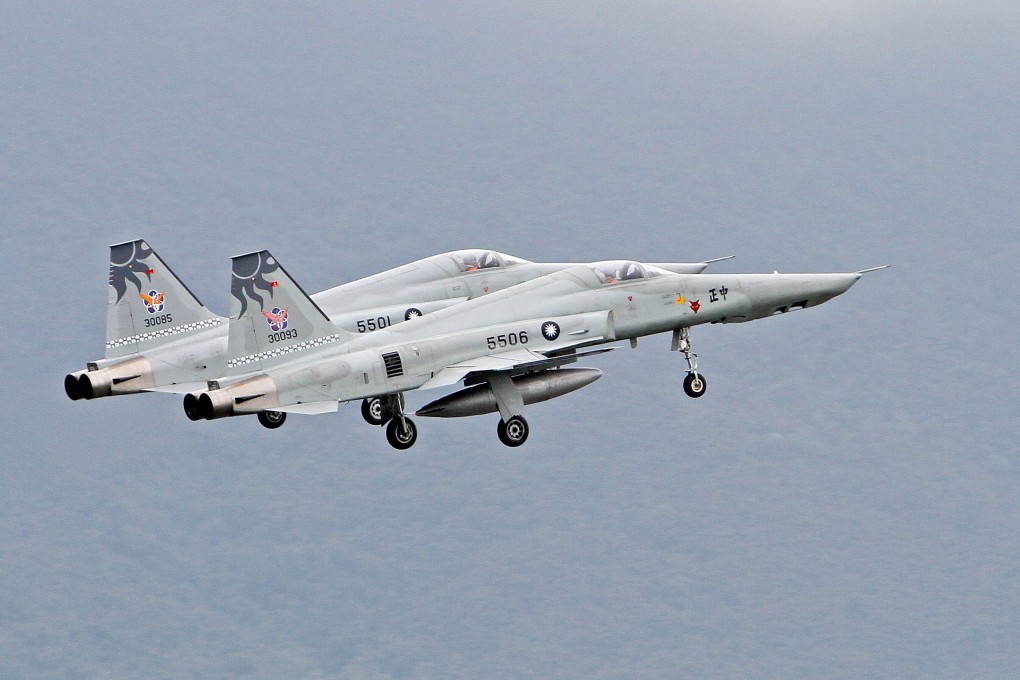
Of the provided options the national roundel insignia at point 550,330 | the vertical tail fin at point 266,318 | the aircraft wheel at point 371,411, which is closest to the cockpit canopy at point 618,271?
the national roundel insignia at point 550,330

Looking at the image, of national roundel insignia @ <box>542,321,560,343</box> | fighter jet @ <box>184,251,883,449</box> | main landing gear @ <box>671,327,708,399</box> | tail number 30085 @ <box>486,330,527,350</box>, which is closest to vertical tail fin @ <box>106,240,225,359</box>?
fighter jet @ <box>184,251,883,449</box>

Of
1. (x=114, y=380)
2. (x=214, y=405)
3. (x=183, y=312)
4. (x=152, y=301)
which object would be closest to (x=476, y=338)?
(x=214, y=405)

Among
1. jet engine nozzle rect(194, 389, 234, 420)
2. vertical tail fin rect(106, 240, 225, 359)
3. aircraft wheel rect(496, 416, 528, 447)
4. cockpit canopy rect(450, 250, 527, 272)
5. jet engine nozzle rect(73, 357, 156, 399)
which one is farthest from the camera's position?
cockpit canopy rect(450, 250, 527, 272)

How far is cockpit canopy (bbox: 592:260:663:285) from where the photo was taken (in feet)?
124

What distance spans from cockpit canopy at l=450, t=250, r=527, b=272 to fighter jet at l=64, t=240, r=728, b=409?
0.02 metres

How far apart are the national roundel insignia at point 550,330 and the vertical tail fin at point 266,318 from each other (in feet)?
16.4

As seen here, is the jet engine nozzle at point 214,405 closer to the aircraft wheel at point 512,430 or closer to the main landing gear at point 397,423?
the main landing gear at point 397,423

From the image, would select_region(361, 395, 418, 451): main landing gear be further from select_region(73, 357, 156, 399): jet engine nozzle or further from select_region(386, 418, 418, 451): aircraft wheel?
select_region(73, 357, 156, 399): jet engine nozzle

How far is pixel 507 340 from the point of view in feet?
119

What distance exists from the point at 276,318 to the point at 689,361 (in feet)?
32.5

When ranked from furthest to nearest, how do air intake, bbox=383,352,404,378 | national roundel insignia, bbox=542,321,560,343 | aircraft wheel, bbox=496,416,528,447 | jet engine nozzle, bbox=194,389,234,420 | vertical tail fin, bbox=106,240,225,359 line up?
1. vertical tail fin, bbox=106,240,225,359
2. national roundel insignia, bbox=542,321,560,343
3. aircraft wheel, bbox=496,416,528,447
4. air intake, bbox=383,352,404,378
5. jet engine nozzle, bbox=194,389,234,420

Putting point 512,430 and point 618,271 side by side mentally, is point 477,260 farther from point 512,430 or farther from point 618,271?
point 512,430

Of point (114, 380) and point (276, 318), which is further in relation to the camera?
point (114, 380)

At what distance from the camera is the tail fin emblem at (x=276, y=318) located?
3403 cm
